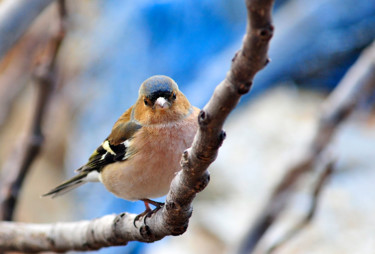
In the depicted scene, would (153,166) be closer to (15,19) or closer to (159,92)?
(159,92)

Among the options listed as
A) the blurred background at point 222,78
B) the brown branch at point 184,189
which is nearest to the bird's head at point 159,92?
the brown branch at point 184,189

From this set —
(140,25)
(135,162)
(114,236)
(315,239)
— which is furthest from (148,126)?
(140,25)

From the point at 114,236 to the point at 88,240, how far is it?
0.51ft

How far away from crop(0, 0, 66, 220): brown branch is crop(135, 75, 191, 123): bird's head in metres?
0.61

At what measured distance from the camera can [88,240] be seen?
5.96ft

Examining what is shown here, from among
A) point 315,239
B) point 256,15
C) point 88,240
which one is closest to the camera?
point 256,15

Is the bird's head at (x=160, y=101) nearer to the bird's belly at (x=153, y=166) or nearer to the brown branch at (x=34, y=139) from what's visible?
the bird's belly at (x=153, y=166)

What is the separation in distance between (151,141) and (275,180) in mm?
1782

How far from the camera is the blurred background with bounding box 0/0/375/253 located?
3246 millimetres

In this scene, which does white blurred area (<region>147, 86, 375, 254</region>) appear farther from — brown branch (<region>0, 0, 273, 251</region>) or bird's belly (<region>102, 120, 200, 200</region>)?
bird's belly (<region>102, 120, 200, 200</region>)

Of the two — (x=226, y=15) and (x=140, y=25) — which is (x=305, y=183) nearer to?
(x=226, y=15)

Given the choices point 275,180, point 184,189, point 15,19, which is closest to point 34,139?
point 15,19

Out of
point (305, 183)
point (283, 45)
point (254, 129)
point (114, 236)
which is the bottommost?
point (114, 236)

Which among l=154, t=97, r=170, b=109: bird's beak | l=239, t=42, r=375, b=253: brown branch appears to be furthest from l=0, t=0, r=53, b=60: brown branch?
l=239, t=42, r=375, b=253: brown branch
